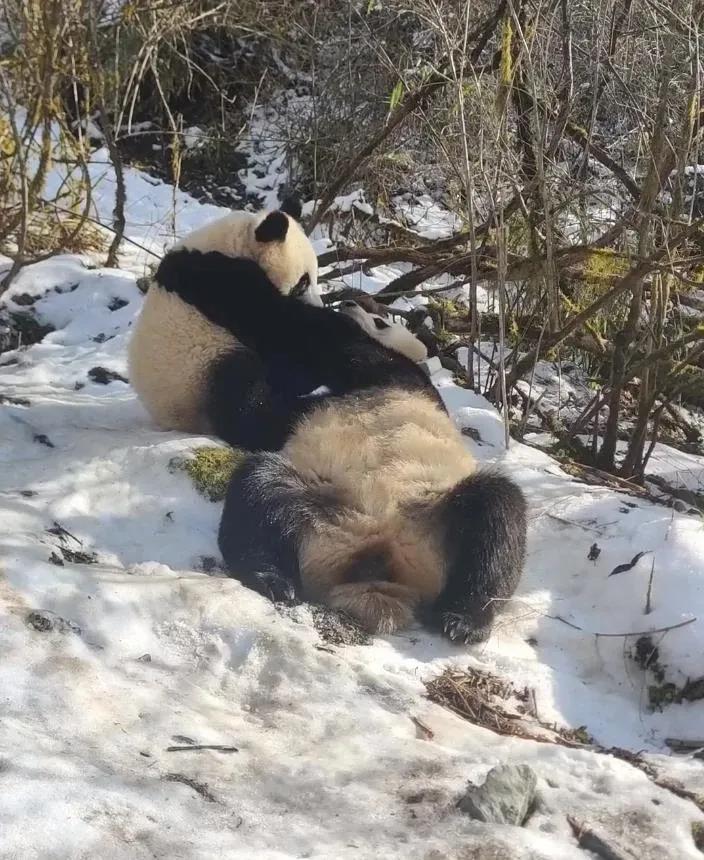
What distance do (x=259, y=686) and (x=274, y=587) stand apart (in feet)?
1.96

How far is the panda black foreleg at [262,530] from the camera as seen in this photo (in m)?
3.64

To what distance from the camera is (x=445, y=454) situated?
415 centimetres

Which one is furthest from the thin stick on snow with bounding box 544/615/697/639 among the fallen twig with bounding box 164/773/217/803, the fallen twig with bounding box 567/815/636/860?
the fallen twig with bounding box 164/773/217/803

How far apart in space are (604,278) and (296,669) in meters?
3.47


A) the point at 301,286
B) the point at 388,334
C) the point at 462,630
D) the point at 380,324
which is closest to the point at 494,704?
the point at 462,630

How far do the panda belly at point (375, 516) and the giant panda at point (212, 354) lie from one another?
0.63 meters

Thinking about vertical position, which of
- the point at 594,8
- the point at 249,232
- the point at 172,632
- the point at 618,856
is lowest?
the point at 172,632

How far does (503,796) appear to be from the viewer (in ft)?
7.80

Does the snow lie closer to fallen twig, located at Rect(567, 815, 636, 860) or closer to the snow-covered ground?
the snow-covered ground

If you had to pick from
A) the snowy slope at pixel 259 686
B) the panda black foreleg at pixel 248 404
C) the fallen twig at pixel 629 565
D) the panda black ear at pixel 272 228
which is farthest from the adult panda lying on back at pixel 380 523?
the panda black ear at pixel 272 228

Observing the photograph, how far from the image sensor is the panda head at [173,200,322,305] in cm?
529

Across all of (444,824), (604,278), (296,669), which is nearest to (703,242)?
(604,278)

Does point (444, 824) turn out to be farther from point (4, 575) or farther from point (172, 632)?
point (4, 575)

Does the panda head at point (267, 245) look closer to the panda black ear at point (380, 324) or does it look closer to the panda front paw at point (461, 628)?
the panda black ear at point (380, 324)
